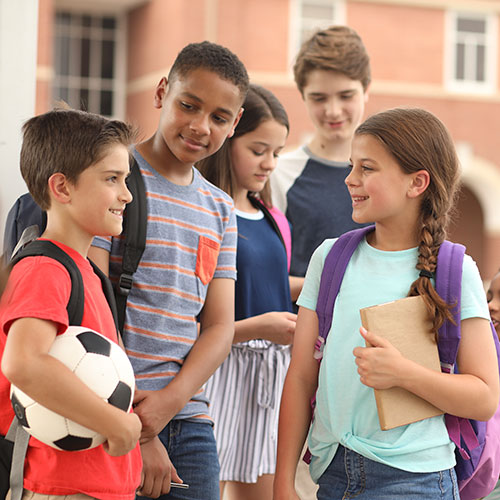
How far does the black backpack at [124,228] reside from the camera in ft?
6.80

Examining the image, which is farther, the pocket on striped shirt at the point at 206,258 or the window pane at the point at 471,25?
the window pane at the point at 471,25

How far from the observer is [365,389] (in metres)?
2.08

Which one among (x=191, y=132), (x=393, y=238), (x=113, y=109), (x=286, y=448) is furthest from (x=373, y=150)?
(x=113, y=109)

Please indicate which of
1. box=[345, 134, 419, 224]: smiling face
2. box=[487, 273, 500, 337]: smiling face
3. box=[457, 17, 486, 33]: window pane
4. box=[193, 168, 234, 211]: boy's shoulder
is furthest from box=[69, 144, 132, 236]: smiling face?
box=[457, 17, 486, 33]: window pane

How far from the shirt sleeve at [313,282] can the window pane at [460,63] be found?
16318 mm

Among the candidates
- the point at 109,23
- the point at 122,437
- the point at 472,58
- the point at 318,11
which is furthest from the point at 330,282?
the point at 109,23

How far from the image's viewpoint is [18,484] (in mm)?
1738

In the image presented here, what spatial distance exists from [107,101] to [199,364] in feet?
57.1

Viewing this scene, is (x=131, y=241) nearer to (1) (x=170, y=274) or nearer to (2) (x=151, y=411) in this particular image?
(1) (x=170, y=274)

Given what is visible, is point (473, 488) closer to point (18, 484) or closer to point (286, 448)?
point (286, 448)

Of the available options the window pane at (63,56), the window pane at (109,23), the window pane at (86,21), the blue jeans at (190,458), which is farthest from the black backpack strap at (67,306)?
the window pane at (109,23)

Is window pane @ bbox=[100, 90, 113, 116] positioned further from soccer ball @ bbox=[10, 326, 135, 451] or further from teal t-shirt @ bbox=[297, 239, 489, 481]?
soccer ball @ bbox=[10, 326, 135, 451]

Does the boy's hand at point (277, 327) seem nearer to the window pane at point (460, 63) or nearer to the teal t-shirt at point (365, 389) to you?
the teal t-shirt at point (365, 389)

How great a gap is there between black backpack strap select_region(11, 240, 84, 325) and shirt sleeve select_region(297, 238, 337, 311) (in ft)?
2.17
